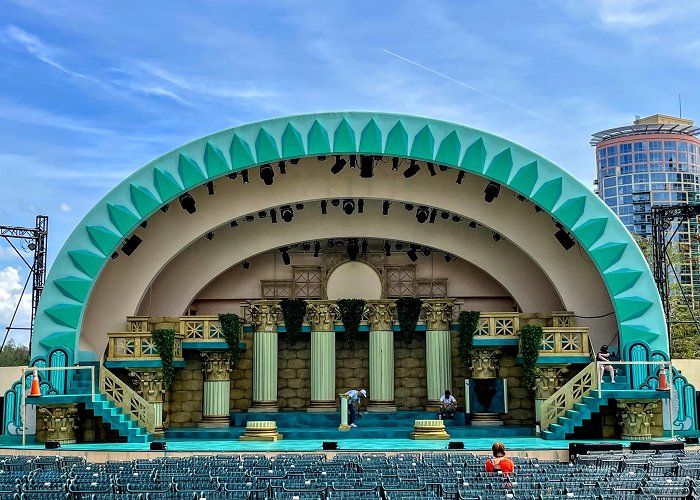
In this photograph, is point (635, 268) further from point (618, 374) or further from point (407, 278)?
point (407, 278)

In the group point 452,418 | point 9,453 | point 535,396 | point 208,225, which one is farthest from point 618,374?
point 9,453

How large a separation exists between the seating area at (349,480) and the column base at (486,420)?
45.3 feet

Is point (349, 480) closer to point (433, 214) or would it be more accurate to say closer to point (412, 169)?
point (412, 169)

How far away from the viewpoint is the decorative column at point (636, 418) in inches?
1196

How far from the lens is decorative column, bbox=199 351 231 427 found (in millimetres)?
34375

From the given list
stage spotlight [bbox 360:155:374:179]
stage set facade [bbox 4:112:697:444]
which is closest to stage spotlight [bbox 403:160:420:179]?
stage set facade [bbox 4:112:697:444]

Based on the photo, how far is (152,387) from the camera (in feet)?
108

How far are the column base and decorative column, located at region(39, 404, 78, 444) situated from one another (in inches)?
570

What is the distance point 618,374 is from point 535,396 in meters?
3.05

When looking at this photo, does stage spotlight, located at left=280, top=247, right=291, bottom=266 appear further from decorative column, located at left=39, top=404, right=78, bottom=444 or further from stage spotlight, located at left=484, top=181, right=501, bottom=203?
decorative column, located at left=39, top=404, right=78, bottom=444

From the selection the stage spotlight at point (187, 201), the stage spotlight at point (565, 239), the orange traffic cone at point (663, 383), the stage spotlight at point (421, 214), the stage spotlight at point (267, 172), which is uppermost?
the stage spotlight at point (267, 172)

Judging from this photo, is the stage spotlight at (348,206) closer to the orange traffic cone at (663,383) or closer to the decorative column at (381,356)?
the decorative column at (381,356)

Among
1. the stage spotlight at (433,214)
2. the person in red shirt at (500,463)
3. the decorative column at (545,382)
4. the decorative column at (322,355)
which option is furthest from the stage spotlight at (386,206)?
the person in red shirt at (500,463)

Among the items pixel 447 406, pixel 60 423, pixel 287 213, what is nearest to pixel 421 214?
pixel 287 213
